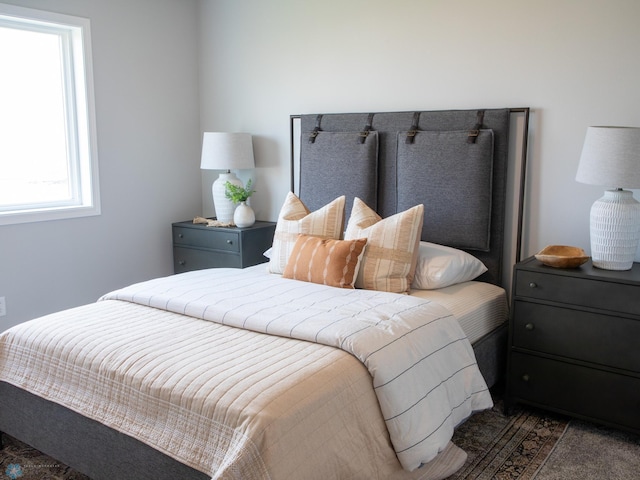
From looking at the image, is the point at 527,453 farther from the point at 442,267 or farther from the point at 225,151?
the point at 225,151

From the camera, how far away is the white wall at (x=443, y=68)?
2.91 m

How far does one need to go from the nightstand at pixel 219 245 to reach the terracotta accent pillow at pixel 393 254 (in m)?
1.15

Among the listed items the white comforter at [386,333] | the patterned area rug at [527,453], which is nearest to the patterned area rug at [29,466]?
the patterned area rug at [527,453]

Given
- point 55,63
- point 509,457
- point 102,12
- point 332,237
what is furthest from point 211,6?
point 509,457

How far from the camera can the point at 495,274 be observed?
128 inches

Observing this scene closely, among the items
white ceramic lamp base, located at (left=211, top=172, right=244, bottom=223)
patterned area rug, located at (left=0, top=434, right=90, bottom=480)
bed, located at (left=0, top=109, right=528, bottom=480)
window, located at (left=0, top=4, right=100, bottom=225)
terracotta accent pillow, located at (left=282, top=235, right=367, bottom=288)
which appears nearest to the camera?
bed, located at (left=0, top=109, right=528, bottom=480)

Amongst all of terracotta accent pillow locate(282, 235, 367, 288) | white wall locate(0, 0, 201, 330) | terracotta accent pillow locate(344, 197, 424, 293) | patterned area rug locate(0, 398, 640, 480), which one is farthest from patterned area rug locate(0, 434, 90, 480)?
terracotta accent pillow locate(344, 197, 424, 293)

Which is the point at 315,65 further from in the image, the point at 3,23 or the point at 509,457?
the point at 509,457

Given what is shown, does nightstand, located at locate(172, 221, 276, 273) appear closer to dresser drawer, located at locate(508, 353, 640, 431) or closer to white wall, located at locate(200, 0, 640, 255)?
white wall, located at locate(200, 0, 640, 255)

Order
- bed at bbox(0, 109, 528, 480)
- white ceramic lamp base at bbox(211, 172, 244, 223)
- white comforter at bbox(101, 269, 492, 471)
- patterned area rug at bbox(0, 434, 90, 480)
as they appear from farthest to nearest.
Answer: white ceramic lamp base at bbox(211, 172, 244, 223), patterned area rug at bbox(0, 434, 90, 480), white comforter at bbox(101, 269, 492, 471), bed at bbox(0, 109, 528, 480)

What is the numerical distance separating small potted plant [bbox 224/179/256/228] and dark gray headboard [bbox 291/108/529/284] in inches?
18.7

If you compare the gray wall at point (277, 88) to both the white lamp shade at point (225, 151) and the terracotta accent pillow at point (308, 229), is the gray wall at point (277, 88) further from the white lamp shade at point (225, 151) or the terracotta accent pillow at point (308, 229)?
the terracotta accent pillow at point (308, 229)

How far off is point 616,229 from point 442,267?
80 centimetres

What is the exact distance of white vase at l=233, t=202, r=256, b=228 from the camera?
394 cm
